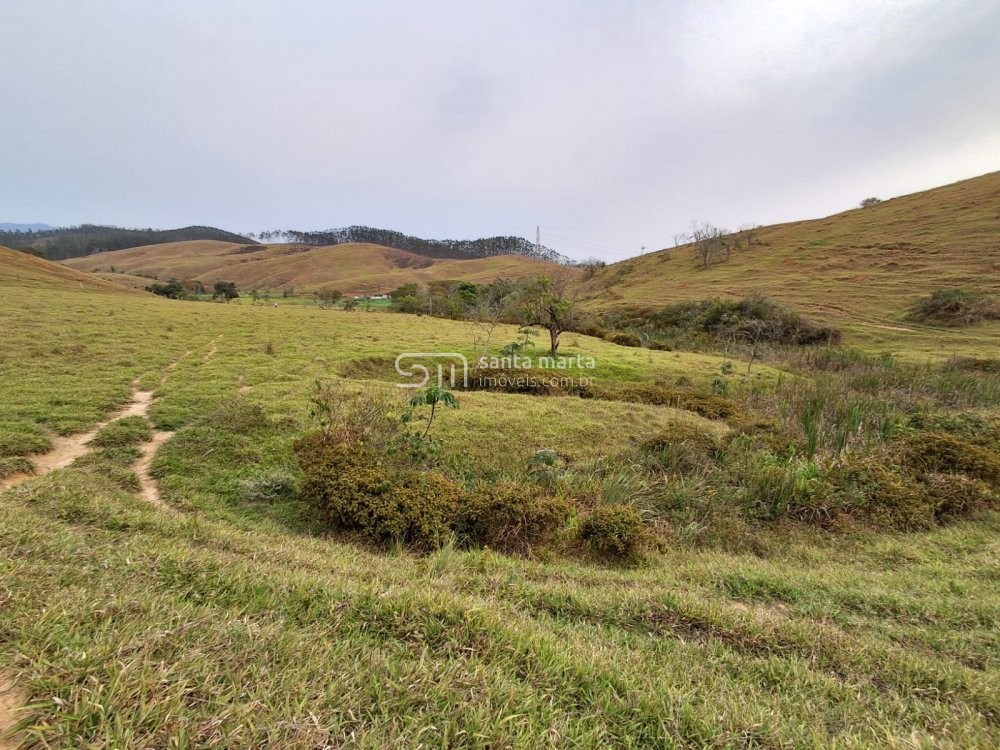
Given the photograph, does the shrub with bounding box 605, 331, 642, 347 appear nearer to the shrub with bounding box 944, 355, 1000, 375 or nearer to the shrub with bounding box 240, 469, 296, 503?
the shrub with bounding box 944, 355, 1000, 375

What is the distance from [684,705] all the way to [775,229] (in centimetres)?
8928

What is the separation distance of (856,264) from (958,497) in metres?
52.1

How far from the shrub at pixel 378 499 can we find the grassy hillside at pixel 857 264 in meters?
35.1

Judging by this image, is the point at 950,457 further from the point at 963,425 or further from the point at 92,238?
the point at 92,238

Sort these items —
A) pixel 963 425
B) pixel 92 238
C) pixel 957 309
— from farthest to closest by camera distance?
pixel 92 238 → pixel 957 309 → pixel 963 425

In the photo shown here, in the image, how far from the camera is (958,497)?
611 cm

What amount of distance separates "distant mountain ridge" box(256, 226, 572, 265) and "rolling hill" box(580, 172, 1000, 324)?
87.0 metres

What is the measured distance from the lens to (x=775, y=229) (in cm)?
7150

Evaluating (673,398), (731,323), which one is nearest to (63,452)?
(673,398)

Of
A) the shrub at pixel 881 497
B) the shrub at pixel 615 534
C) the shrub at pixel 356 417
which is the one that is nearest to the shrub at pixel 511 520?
the shrub at pixel 615 534

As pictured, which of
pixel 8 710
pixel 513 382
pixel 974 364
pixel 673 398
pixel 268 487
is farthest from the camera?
pixel 974 364

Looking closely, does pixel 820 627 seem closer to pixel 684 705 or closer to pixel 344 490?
pixel 684 705

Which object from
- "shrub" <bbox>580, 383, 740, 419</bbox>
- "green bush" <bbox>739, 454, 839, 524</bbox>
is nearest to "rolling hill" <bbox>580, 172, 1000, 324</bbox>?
"shrub" <bbox>580, 383, 740, 419</bbox>

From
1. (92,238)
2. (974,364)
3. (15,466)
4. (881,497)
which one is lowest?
(881,497)
